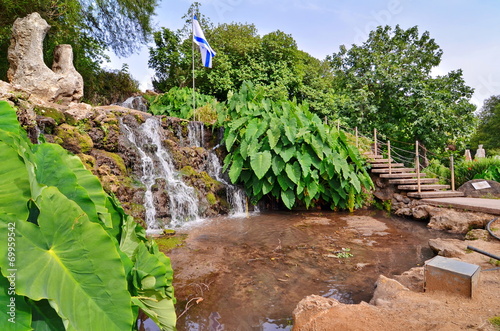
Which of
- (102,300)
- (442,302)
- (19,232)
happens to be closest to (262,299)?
(442,302)

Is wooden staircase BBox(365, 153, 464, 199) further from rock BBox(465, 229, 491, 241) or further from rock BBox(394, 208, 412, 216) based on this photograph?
rock BBox(465, 229, 491, 241)

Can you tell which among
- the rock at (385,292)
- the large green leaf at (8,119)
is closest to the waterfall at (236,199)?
the rock at (385,292)

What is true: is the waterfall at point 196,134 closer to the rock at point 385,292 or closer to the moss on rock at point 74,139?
the moss on rock at point 74,139

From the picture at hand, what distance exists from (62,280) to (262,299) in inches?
88.7

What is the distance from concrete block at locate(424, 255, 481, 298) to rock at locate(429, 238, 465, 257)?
4.98 ft

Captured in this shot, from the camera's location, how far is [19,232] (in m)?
0.96

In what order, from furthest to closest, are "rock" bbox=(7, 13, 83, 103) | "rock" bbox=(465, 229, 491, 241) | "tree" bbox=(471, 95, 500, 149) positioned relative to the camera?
"tree" bbox=(471, 95, 500, 149), "rock" bbox=(7, 13, 83, 103), "rock" bbox=(465, 229, 491, 241)

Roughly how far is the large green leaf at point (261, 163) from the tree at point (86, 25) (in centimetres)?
779

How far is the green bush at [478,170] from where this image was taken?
8672 millimetres

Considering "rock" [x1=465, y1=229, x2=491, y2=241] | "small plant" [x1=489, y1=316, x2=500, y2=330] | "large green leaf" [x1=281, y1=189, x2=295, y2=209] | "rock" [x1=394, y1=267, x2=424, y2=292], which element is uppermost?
"large green leaf" [x1=281, y1=189, x2=295, y2=209]

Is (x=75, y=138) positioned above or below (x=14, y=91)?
below

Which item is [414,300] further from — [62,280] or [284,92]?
[284,92]

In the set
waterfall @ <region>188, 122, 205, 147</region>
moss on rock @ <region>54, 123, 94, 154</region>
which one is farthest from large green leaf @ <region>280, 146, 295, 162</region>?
moss on rock @ <region>54, 123, 94, 154</region>

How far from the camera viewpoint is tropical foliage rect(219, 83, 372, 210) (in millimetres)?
6816
